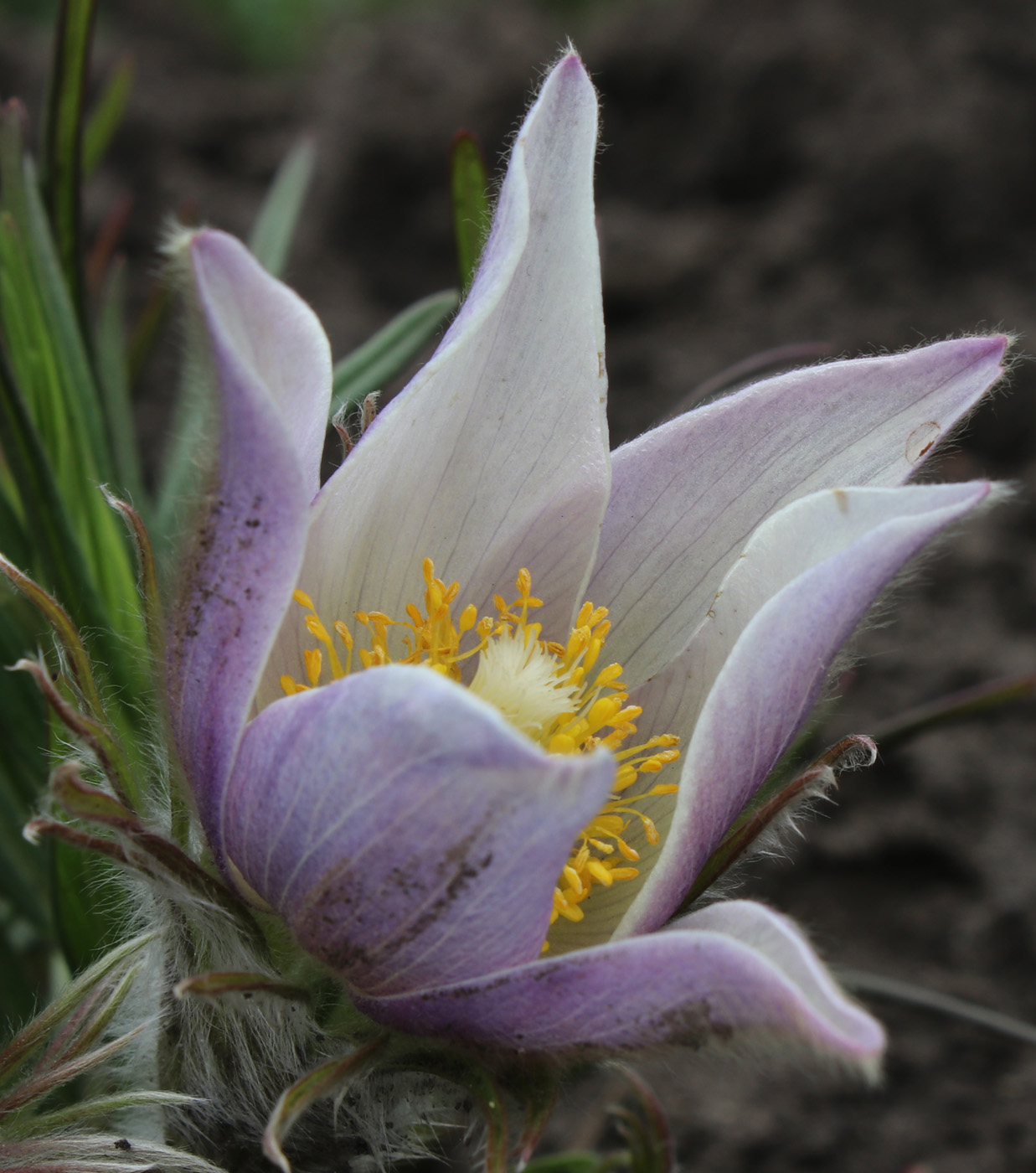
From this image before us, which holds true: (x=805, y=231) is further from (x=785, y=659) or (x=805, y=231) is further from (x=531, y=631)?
(x=785, y=659)

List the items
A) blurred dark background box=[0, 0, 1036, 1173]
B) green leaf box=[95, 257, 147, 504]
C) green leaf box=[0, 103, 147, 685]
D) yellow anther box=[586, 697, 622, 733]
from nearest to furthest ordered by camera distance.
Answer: yellow anther box=[586, 697, 622, 733] → green leaf box=[0, 103, 147, 685] → green leaf box=[95, 257, 147, 504] → blurred dark background box=[0, 0, 1036, 1173]

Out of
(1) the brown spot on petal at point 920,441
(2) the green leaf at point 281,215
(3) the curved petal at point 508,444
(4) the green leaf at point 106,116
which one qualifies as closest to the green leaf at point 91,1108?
(3) the curved petal at point 508,444

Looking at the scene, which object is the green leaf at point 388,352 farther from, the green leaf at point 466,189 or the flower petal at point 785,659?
the flower petal at point 785,659

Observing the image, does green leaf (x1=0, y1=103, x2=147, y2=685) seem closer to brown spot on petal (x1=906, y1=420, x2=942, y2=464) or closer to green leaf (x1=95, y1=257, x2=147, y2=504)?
green leaf (x1=95, y1=257, x2=147, y2=504)

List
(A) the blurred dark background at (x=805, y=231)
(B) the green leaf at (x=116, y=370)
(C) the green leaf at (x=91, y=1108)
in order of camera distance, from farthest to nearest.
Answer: (A) the blurred dark background at (x=805, y=231) < (B) the green leaf at (x=116, y=370) < (C) the green leaf at (x=91, y=1108)

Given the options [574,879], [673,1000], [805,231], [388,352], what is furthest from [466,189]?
[805,231]

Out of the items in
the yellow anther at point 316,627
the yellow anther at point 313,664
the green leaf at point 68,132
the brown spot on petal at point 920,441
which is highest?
the green leaf at point 68,132

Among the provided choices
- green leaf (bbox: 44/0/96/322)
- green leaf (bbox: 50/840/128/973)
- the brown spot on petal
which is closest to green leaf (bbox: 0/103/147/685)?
green leaf (bbox: 44/0/96/322)
